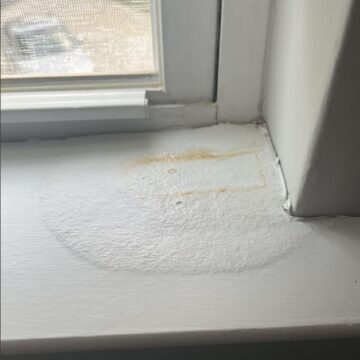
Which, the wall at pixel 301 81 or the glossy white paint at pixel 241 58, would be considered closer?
the wall at pixel 301 81

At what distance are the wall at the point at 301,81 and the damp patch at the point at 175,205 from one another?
3 centimetres

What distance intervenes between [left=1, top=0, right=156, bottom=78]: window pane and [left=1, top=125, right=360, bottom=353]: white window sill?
0.09 meters

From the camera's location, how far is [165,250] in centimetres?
51

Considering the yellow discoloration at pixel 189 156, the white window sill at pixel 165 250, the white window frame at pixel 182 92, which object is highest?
the white window frame at pixel 182 92

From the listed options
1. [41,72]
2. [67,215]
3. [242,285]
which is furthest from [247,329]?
[41,72]

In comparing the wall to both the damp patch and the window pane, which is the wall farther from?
the window pane

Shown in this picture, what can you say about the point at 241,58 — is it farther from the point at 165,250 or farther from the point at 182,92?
the point at 165,250

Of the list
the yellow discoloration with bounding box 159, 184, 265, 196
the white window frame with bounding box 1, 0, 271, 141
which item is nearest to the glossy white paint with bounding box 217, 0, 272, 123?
the white window frame with bounding box 1, 0, 271, 141

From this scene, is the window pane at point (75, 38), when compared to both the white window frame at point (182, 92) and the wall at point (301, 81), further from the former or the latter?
the wall at point (301, 81)

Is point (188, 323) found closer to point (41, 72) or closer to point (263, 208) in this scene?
point (263, 208)

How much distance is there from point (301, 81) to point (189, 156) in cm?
17

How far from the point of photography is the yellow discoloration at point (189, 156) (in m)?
0.60

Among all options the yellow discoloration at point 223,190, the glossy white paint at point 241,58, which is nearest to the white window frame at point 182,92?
the glossy white paint at point 241,58

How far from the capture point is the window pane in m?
0.55
